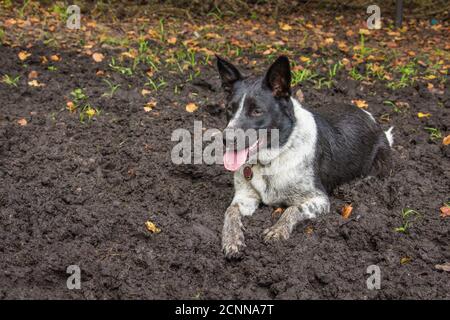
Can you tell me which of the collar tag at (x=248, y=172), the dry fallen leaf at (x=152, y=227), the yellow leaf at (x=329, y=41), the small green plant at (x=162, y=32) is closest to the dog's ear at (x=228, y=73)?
the collar tag at (x=248, y=172)

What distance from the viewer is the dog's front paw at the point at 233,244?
4055mm

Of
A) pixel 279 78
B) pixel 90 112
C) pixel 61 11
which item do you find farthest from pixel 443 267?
pixel 61 11

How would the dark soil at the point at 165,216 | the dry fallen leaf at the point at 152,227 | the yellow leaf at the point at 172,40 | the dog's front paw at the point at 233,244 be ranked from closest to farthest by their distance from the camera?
the dark soil at the point at 165,216 → the dog's front paw at the point at 233,244 → the dry fallen leaf at the point at 152,227 → the yellow leaf at the point at 172,40

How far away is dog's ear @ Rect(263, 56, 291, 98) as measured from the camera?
4.29 metres

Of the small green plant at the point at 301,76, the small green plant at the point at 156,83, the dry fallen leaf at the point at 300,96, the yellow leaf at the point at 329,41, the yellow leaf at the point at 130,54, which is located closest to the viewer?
the dry fallen leaf at the point at 300,96

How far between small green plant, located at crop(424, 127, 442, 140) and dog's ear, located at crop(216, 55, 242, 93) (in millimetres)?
2544

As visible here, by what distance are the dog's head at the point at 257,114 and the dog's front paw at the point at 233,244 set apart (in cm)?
52

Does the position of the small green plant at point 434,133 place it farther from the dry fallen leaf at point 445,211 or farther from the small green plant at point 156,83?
the small green plant at point 156,83

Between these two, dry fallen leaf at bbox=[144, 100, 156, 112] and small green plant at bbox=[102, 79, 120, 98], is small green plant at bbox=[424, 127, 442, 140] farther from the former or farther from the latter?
small green plant at bbox=[102, 79, 120, 98]

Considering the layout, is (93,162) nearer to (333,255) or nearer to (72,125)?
(72,125)

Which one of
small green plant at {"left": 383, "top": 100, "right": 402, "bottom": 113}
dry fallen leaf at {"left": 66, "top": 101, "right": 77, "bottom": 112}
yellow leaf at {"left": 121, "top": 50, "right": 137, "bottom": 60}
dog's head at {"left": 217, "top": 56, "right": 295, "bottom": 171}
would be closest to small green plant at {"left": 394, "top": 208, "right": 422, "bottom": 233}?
dog's head at {"left": 217, "top": 56, "right": 295, "bottom": 171}

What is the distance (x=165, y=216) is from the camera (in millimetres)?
4562

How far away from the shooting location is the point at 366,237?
168 inches

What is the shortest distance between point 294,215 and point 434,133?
2.44 meters
